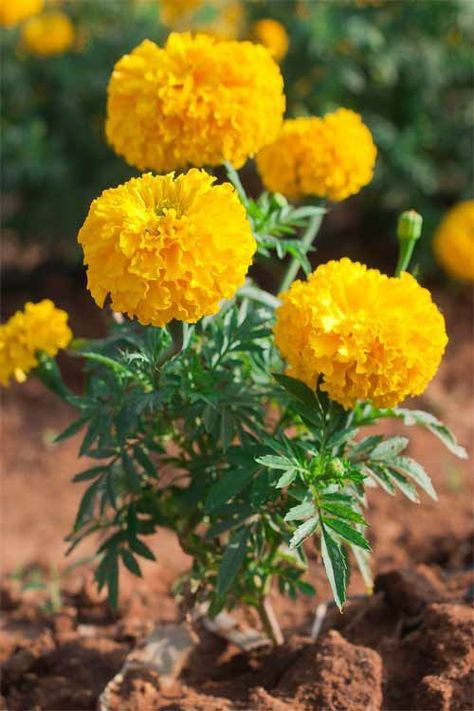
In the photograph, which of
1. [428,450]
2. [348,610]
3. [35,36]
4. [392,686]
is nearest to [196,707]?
[392,686]

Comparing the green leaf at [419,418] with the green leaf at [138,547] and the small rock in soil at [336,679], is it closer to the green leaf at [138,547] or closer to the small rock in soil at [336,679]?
the small rock in soil at [336,679]

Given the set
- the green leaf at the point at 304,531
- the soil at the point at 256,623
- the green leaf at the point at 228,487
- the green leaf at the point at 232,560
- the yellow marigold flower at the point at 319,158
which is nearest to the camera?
the green leaf at the point at 304,531

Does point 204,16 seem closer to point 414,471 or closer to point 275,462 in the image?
point 414,471

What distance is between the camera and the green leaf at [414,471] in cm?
206

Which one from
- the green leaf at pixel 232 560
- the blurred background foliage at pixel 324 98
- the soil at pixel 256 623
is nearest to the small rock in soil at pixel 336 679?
the soil at pixel 256 623

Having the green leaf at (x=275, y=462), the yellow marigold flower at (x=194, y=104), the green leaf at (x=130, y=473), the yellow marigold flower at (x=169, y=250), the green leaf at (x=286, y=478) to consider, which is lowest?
the green leaf at (x=130, y=473)

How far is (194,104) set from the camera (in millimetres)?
2137

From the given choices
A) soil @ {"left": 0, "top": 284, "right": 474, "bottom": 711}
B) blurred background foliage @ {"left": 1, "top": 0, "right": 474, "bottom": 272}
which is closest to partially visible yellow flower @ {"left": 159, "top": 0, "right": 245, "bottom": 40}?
blurred background foliage @ {"left": 1, "top": 0, "right": 474, "bottom": 272}

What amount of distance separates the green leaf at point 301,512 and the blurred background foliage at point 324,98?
3.42 meters

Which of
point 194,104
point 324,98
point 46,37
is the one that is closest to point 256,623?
point 194,104

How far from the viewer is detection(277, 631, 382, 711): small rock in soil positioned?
2.17 metres

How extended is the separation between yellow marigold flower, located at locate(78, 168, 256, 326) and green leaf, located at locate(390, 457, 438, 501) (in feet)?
1.91

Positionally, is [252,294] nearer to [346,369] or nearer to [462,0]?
[346,369]

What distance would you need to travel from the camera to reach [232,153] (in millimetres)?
2197
